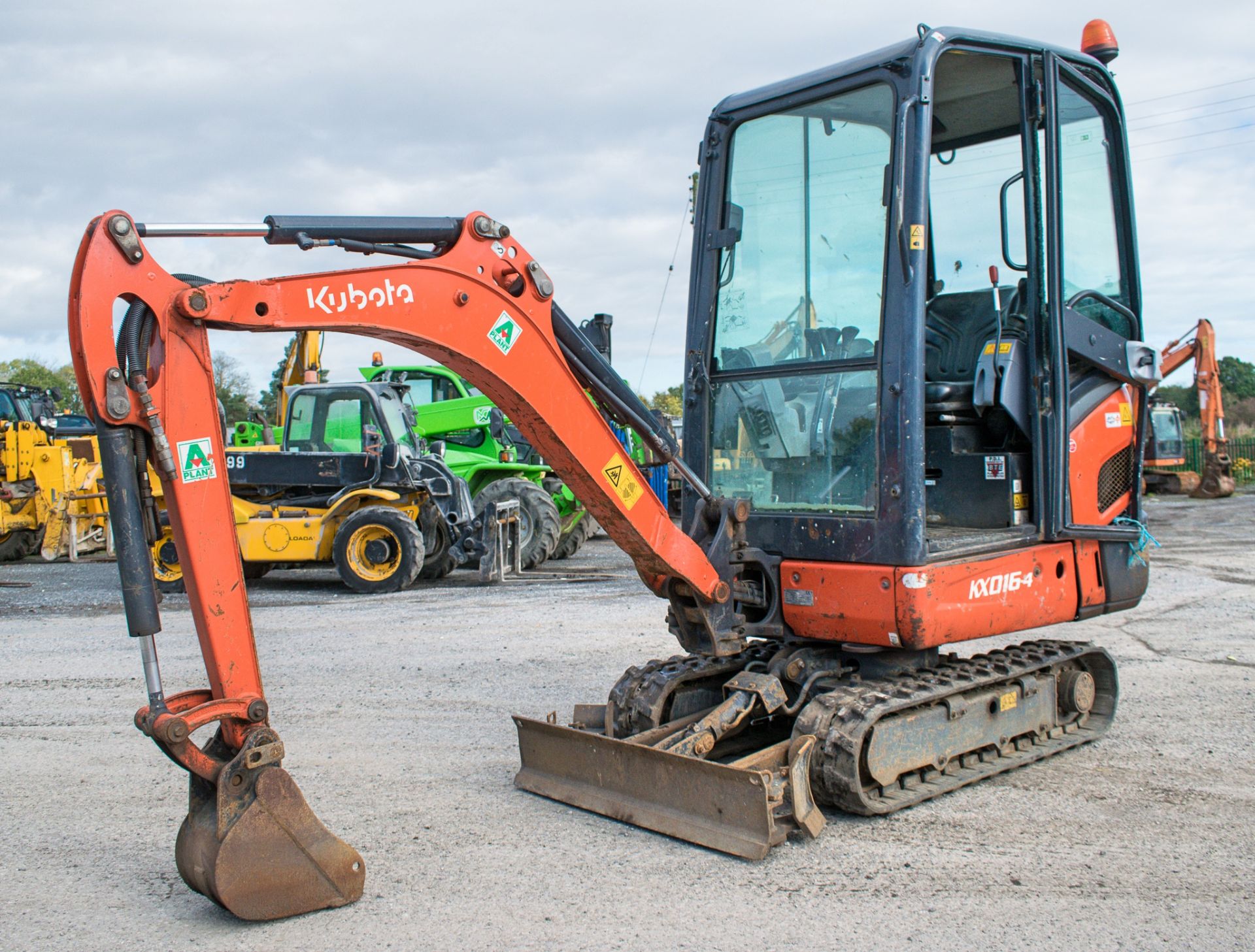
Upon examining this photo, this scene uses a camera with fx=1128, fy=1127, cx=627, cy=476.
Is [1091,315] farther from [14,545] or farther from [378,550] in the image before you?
[14,545]

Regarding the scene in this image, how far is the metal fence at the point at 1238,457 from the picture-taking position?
108ft

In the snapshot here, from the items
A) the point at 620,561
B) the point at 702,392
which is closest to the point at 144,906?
the point at 702,392

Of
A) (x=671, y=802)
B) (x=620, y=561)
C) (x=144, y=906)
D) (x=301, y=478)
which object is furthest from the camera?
(x=620, y=561)

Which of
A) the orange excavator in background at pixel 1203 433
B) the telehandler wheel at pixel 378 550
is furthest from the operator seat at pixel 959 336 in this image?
the orange excavator in background at pixel 1203 433

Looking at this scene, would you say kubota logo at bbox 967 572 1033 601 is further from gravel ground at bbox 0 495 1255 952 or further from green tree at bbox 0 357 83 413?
green tree at bbox 0 357 83 413

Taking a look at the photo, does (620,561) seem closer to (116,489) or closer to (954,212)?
(954,212)

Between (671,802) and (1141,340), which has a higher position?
(1141,340)

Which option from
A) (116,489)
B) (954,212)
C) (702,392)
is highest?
(954,212)

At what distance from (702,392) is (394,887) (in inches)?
106

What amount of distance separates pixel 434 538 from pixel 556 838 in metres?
8.71

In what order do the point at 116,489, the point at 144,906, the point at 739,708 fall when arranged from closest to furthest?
the point at 116,489 → the point at 144,906 → the point at 739,708

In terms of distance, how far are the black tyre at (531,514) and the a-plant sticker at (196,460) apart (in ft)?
33.1

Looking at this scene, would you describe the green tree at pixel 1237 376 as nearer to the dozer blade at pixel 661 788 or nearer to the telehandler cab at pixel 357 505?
the telehandler cab at pixel 357 505

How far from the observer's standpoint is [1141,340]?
5930 mm
